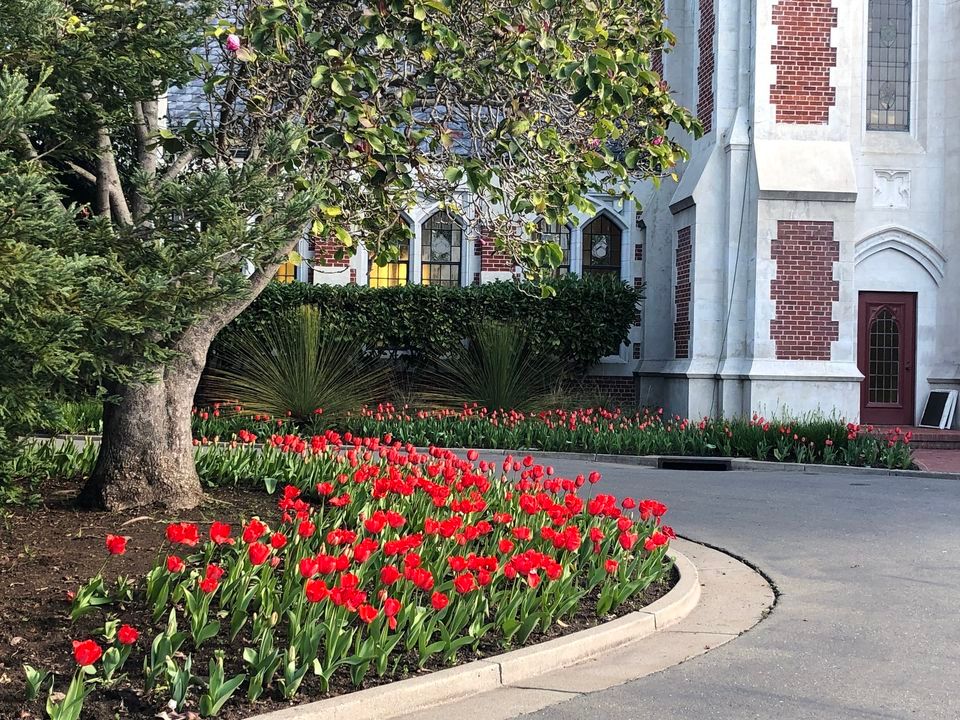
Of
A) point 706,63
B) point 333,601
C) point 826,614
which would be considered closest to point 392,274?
point 706,63

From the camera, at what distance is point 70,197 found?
891 centimetres

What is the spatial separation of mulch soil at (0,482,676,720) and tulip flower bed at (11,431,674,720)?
0.02m

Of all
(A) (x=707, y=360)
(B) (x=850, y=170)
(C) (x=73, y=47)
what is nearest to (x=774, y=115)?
(B) (x=850, y=170)

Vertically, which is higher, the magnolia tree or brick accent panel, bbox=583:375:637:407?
the magnolia tree

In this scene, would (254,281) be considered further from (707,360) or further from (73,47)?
(707,360)

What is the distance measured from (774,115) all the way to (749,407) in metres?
5.00

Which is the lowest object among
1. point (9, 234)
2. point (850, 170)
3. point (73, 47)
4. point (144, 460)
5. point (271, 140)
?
point (144, 460)

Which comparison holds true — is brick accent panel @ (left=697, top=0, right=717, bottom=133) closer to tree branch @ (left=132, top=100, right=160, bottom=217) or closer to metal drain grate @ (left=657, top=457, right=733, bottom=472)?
metal drain grate @ (left=657, top=457, right=733, bottom=472)

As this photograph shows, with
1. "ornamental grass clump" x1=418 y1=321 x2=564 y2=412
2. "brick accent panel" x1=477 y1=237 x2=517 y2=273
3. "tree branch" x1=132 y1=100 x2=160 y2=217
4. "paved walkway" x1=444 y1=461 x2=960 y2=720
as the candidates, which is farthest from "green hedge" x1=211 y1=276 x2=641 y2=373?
"tree branch" x1=132 y1=100 x2=160 y2=217

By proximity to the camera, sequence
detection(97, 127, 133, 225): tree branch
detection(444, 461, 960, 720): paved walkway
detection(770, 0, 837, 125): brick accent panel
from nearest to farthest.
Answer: detection(444, 461, 960, 720): paved walkway, detection(97, 127, 133, 225): tree branch, detection(770, 0, 837, 125): brick accent panel

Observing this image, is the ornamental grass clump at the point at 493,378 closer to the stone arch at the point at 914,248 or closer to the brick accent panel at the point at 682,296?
the brick accent panel at the point at 682,296

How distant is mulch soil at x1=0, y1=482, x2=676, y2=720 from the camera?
A: 169 inches

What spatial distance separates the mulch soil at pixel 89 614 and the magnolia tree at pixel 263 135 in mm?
455

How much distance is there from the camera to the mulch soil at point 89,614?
430cm
